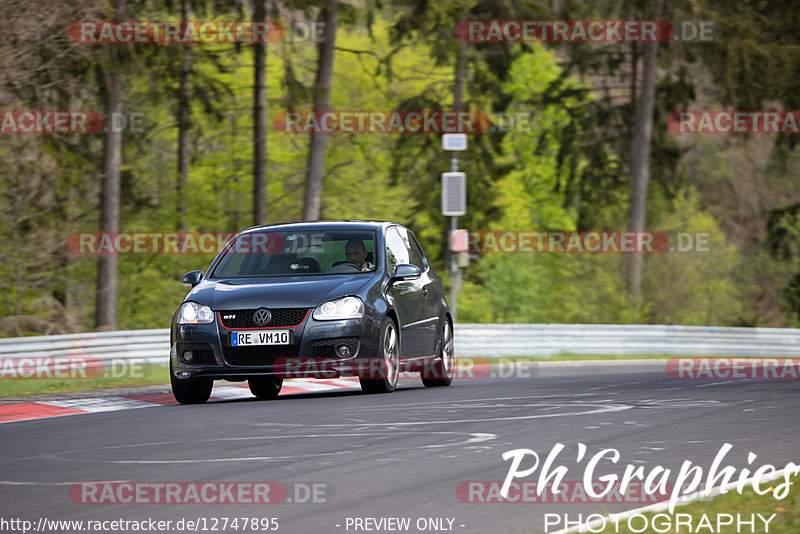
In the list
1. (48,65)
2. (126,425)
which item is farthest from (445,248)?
(126,425)

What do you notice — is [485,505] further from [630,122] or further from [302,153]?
[302,153]

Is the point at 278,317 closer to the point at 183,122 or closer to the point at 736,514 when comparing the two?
the point at 736,514

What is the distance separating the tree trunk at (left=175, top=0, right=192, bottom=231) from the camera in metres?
32.3

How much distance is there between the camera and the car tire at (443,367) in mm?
14824

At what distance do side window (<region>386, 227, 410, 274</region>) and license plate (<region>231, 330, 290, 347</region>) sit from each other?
1735 mm

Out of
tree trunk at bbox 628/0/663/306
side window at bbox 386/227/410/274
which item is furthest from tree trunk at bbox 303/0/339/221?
side window at bbox 386/227/410/274

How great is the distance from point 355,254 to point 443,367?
7.45 feet

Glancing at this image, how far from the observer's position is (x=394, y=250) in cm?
1400

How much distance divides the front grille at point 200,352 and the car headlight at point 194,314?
0.73 feet

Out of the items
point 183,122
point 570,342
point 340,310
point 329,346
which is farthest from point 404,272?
point 183,122

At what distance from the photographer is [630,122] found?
127 feet

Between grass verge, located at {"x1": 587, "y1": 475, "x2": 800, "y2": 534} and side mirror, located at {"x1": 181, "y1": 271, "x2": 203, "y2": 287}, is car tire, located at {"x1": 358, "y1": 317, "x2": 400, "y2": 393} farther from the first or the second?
grass verge, located at {"x1": 587, "y1": 475, "x2": 800, "y2": 534}

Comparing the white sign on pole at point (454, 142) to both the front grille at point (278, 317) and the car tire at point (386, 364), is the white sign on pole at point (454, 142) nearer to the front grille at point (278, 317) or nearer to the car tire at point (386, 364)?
the car tire at point (386, 364)

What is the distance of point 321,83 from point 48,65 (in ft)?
29.9
